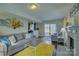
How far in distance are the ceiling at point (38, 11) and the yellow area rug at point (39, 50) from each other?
0.48 m

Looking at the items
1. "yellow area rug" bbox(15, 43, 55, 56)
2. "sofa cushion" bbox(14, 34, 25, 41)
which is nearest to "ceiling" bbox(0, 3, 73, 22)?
"sofa cushion" bbox(14, 34, 25, 41)

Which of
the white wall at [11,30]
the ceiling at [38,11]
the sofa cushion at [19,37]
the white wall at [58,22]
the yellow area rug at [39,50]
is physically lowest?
the yellow area rug at [39,50]

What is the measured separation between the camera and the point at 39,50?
7.57 ft

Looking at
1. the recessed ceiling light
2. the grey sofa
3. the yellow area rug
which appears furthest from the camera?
the grey sofa

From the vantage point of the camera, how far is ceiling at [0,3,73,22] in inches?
86.8

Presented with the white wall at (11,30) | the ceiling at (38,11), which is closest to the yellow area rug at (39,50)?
the white wall at (11,30)

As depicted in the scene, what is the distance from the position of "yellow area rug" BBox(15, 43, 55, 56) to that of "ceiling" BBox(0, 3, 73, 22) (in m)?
0.48

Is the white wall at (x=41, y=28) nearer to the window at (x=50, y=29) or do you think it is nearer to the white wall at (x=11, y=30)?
the window at (x=50, y=29)

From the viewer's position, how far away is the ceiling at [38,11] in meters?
2.21

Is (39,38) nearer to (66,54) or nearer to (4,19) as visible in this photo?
(66,54)

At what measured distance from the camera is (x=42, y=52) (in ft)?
7.49

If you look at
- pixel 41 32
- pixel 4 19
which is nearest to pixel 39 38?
pixel 41 32

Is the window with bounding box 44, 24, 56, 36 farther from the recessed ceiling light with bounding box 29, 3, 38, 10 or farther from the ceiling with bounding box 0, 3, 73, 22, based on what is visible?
the recessed ceiling light with bounding box 29, 3, 38, 10

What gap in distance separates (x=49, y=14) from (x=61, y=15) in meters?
0.21
